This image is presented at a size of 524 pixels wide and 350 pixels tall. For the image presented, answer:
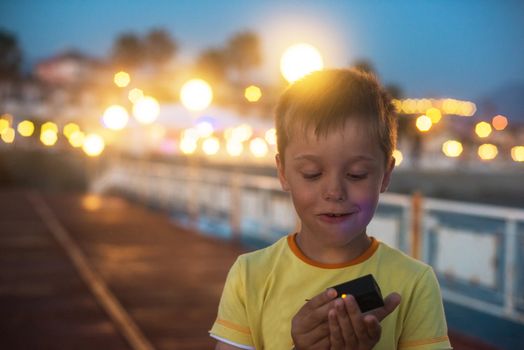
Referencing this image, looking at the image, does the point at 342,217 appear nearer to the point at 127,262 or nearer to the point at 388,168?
the point at 388,168

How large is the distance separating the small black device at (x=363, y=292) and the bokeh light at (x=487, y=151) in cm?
9110

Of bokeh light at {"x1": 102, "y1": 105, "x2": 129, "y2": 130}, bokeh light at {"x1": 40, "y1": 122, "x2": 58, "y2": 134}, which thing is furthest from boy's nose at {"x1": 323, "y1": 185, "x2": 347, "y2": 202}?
bokeh light at {"x1": 40, "y1": 122, "x2": 58, "y2": 134}

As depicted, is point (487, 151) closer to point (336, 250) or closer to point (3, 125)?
point (3, 125)

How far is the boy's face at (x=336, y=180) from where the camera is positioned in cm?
185

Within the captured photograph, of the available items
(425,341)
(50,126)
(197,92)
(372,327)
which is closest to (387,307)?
(372,327)

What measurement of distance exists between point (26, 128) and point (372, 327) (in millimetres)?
91346

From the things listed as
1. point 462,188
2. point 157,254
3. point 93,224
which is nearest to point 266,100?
point 462,188

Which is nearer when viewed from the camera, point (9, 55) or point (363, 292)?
point (363, 292)

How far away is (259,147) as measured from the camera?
249ft

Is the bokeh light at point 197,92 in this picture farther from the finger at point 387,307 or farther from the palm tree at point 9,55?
the palm tree at point 9,55

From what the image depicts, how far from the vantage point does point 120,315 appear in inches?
331

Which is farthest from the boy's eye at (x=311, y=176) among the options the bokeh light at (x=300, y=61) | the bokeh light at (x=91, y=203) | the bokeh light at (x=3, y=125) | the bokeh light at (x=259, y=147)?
the bokeh light at (x=3, y=125)

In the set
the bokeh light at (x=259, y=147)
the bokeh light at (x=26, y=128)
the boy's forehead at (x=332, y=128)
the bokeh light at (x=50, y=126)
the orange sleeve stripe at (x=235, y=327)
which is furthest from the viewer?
the bokeh light at (x=26, y=128)

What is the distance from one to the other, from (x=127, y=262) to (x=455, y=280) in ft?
20.0
